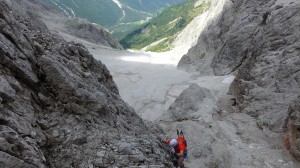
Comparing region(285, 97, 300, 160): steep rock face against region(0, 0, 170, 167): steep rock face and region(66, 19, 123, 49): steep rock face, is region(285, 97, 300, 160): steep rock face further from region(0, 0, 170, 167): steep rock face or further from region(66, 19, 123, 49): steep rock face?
region(66, 19, 123, 49): steep rock face

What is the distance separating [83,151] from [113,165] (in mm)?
1140

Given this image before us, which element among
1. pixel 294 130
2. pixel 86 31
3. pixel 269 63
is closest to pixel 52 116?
pixel 294 130

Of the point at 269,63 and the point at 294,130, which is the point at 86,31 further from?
the point at 294,130

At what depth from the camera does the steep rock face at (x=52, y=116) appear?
1009cm

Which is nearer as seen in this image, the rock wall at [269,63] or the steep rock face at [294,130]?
the steep rock face at [294,130]

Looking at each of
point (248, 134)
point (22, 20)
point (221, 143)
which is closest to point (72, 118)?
point (22, 20)

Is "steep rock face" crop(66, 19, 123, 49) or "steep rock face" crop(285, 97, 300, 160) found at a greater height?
"steep rock face" crop(66, 19, 123, 49)

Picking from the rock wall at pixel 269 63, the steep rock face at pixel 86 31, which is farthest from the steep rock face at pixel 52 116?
the steep rock face at pixel 86 31

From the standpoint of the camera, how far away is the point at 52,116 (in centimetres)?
1187

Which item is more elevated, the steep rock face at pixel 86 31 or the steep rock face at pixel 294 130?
the steep rock face at pixel 86 31

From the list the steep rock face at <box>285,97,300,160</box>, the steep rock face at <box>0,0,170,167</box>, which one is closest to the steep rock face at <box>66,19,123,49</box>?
the steep rock face at <box>285,97,300,160</box>

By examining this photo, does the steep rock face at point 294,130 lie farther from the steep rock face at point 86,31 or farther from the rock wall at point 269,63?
the steep rock face at point 86,31

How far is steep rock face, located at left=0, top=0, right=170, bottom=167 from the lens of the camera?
33.1ft

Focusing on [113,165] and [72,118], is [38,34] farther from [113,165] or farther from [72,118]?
[113,165]
